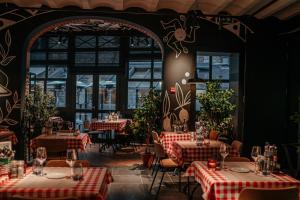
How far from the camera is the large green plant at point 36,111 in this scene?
8.30 meters

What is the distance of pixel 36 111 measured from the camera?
872cm

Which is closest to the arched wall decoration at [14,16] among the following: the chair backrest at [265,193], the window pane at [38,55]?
the window pane at [38,55]

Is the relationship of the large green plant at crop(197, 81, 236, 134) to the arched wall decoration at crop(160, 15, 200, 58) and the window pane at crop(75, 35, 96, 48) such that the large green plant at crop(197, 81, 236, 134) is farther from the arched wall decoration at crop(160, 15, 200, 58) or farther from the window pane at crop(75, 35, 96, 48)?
the window pane at crop(75, 35, 96, 48)

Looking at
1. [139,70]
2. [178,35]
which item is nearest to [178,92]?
[178,35]

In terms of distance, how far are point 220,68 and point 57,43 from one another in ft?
18.9

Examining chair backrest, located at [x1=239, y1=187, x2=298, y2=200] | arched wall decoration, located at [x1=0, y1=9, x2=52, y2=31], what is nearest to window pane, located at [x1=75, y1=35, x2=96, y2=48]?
arched wall decoration, located at [x1=0, y1=9, x2=52, y2=31]

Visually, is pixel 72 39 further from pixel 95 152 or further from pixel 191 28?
pixel 191 28

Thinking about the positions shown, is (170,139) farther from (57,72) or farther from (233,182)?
(57,72)

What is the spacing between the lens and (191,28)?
8.23 m

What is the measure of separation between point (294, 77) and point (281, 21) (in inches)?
51.5

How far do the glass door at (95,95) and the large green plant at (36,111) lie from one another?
3.63 meters

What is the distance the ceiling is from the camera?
23.7 feet

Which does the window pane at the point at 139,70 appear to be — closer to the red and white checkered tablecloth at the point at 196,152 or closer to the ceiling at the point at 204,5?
the ceiling at the point at 204,5

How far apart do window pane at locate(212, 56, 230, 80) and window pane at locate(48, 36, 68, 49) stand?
517 cm
